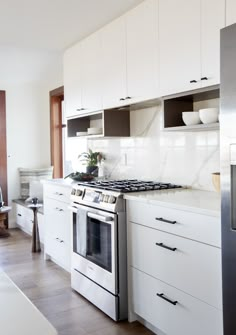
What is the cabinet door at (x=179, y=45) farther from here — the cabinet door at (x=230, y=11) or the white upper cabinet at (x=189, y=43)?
the cabinet door at (x=230, y=11)

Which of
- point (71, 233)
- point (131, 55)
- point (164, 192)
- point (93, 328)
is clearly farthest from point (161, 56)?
point (93, 328)

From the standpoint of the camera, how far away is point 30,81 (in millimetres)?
5863

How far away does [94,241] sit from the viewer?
292cm

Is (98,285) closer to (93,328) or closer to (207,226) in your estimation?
(93,328)

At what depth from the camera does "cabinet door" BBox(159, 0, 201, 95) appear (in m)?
2.36

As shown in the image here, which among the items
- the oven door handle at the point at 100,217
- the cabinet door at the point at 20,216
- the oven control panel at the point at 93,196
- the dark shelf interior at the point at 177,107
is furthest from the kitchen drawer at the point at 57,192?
the cabinet door at the point at 20,216

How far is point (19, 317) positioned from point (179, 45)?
7.10ft

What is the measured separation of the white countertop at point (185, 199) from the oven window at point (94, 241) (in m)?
0.39

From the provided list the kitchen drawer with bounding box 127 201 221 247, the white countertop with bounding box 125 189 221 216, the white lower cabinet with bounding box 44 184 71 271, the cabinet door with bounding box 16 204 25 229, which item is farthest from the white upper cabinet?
the cabinet door with bounding box 16 204 25 229

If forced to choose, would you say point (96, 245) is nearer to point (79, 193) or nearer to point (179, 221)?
point (79, 193)

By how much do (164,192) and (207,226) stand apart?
0.75 m

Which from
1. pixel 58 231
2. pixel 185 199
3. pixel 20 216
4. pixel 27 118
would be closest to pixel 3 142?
pixel 27 118

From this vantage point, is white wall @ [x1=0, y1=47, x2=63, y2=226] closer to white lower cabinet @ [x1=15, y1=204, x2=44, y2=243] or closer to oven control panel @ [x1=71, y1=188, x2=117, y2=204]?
white lower cabinet @ [x1=15, y1=204, x2=44, y2=243]

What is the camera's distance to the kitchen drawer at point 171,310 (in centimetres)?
197
